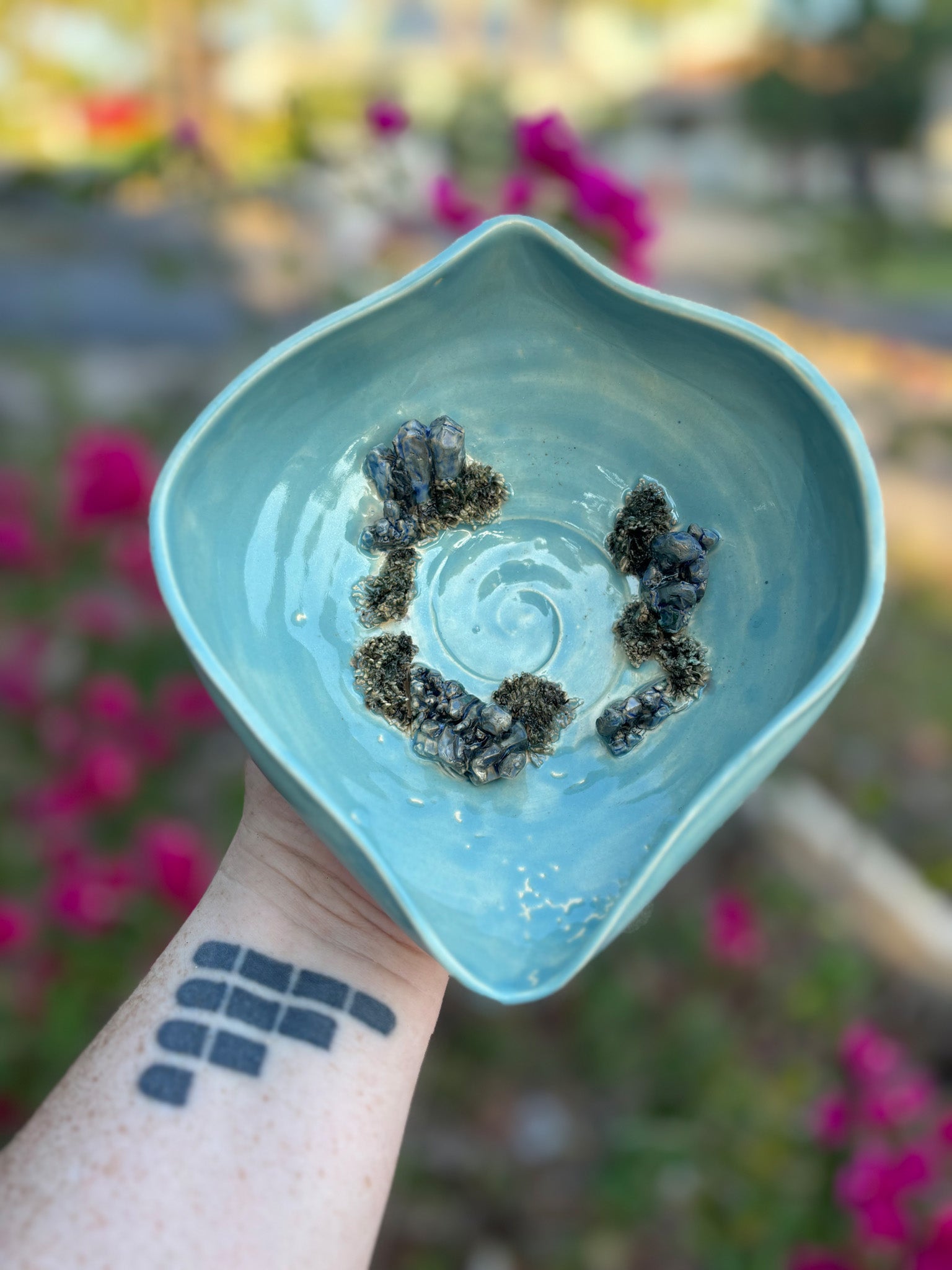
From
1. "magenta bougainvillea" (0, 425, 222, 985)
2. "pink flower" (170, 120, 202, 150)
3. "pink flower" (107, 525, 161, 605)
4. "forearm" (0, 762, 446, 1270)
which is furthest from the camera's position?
"pink flower" (170, 120, 202, 150)

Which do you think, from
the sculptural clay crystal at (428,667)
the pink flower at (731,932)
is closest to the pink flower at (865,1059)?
the pink flower at (731,932)

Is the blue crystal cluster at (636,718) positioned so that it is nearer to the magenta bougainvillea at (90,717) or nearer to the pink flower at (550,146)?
the magenta bougainvillea at (90,717)

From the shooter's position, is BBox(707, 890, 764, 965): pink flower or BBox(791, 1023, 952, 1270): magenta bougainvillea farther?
BBox(707, 890, 764, 965): pink flower

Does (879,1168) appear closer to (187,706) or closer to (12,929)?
(12,929)

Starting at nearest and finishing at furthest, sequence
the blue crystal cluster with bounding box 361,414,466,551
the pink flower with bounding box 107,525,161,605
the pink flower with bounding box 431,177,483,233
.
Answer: the blue crystal cluster with bounding box 361,414,466,551, the pink flower with bounding box 431,177,483,233, the pink flower with bounding box 107,525,161,605

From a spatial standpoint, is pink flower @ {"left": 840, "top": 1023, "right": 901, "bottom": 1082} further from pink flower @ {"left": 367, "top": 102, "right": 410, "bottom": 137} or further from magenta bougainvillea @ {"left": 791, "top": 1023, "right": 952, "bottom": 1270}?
pink flower @ {"left": 367, "top": 102, "right": 410, "bottom": 137}

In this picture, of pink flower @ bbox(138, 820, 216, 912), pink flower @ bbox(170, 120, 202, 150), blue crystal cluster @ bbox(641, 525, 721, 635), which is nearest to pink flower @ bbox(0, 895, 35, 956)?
pink flower @ bbox(138, 820, 216, 912)

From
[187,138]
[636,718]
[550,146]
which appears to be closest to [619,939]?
[636,718]
